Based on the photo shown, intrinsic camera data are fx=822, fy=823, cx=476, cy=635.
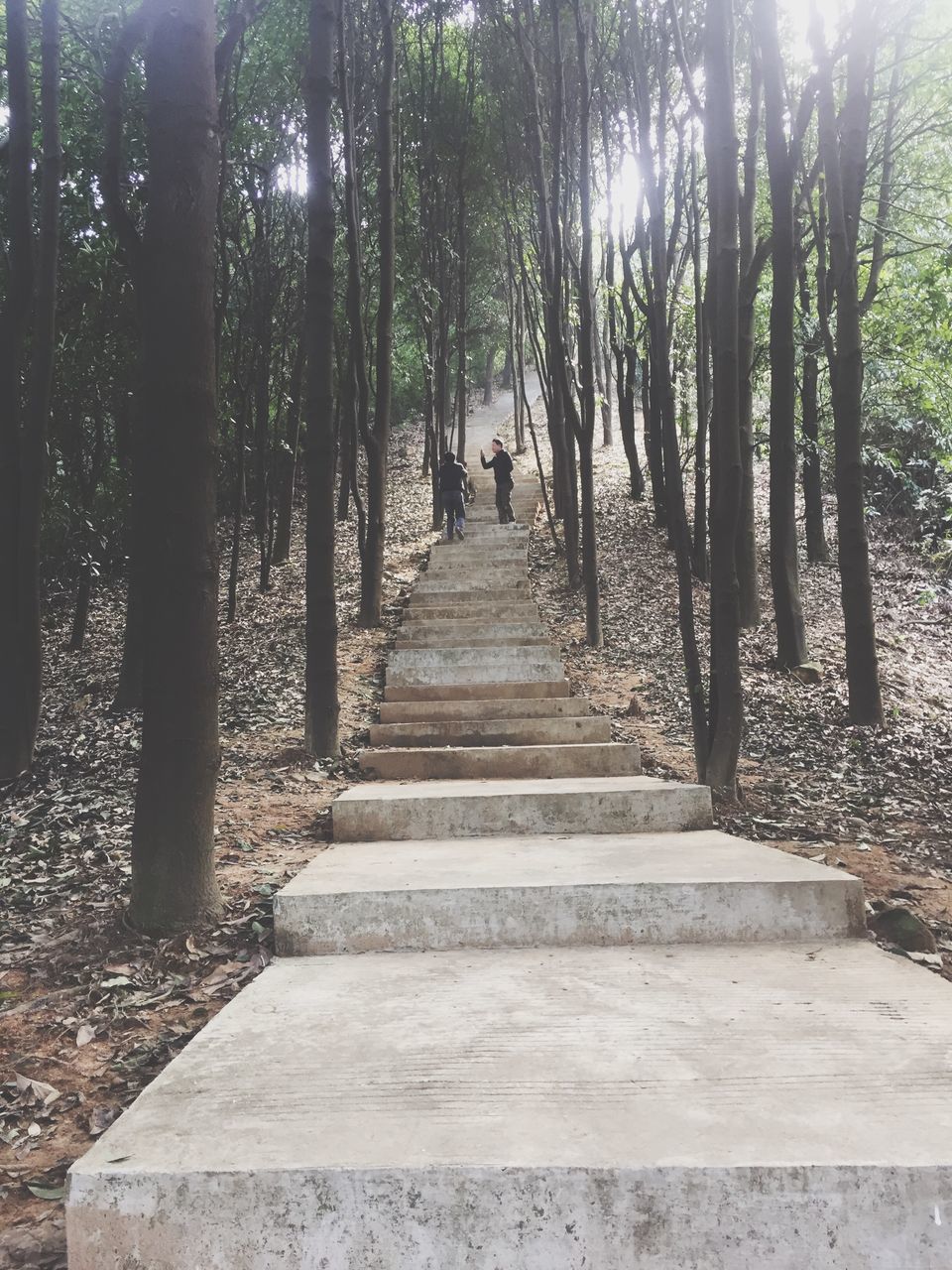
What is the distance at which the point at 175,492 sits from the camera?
348cm

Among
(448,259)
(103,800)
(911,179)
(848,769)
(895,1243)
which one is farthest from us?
(448,259)

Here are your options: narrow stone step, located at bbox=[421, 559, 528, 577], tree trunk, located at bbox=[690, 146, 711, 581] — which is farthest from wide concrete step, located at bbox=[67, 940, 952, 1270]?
narrow stone step, located at bbox=[421, 559, 528, 577]

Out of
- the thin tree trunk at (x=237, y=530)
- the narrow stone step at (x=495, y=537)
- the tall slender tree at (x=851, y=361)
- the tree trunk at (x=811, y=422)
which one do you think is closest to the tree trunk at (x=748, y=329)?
the tall slender tree at (x=851, y=361)

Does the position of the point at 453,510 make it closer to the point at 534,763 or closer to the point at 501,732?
the point at 501,732

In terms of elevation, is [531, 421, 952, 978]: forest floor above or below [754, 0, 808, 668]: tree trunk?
below

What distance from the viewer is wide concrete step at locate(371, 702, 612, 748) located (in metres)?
7.07

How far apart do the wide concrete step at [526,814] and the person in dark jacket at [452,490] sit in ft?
35.8

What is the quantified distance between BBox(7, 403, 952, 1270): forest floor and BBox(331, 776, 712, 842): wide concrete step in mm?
364

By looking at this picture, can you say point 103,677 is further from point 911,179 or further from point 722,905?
point 911,179

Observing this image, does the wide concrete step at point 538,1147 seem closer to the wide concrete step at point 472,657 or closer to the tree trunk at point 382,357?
the wide concrete step at point 472,657

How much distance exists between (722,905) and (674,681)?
6180mm

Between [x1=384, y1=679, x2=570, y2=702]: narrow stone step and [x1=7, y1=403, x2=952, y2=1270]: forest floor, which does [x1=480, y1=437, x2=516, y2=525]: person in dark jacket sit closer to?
[x1=7, y1=403, x2=952, y2=1270]: forest floor

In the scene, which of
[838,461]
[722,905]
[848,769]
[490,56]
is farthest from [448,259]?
[722,905]

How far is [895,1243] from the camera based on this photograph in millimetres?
1672
